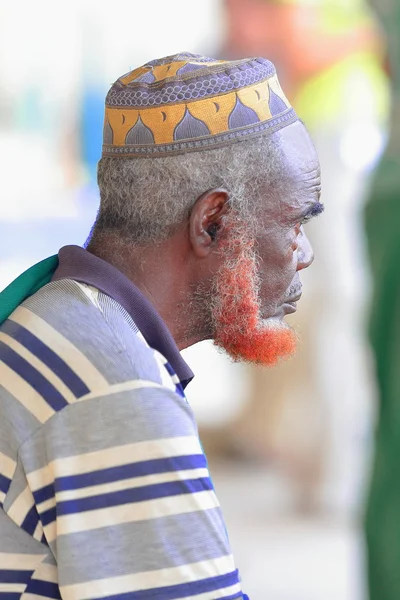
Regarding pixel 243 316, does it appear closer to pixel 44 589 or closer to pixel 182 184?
pixel 182 184

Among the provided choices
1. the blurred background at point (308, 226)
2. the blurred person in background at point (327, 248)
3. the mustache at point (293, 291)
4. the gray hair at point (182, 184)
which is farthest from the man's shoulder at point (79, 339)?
the blurred person in background at point (327, 248)

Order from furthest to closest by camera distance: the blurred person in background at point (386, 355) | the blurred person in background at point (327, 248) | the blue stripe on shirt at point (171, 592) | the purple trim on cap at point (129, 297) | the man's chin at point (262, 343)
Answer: the blurred person in background at point (327, 248), the man's chin at point (262, 343), the purple trim on cap at point (129, 297), the blue stripe on shirt at point (171, 592), the blurred person in background at point (386, 355)

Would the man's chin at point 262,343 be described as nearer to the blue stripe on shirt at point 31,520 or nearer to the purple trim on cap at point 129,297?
the purple trim on cap at point 129,297

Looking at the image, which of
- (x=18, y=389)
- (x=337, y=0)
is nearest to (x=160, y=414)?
(x=18, y=389)

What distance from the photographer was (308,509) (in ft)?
20.2

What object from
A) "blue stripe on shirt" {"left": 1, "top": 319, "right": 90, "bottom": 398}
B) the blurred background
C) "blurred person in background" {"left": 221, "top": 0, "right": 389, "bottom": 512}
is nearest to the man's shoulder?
"blue stripe on shirt" {"left": 1, "top": 319, "right": 90, "bottom": 398}

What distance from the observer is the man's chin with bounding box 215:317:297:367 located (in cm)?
225

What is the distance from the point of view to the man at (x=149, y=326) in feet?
5.57

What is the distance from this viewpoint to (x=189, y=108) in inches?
83.2

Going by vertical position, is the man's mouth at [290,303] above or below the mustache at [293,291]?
below

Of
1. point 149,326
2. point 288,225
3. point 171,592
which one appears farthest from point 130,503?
point 288,225

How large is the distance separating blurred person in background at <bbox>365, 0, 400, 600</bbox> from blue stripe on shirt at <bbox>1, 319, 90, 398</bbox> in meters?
0.52

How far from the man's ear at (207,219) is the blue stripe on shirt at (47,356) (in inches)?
16.6

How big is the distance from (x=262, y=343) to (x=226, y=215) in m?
0.32
